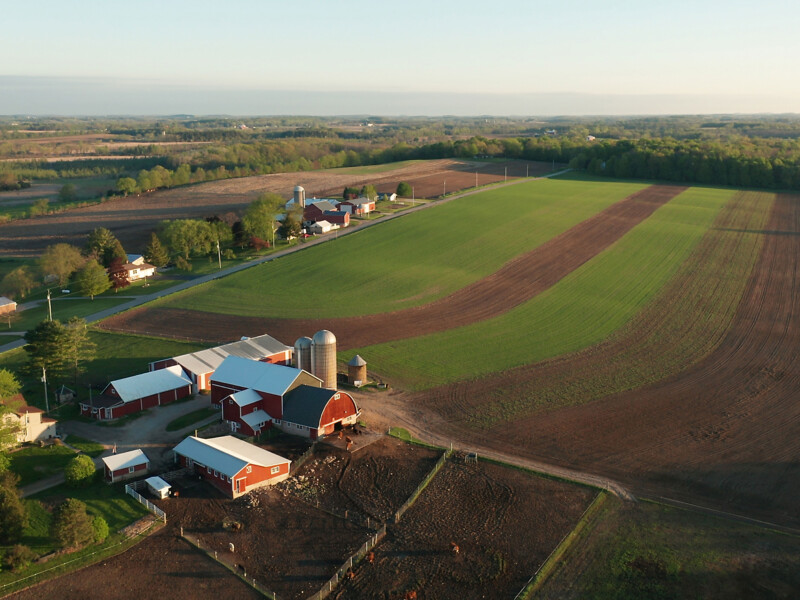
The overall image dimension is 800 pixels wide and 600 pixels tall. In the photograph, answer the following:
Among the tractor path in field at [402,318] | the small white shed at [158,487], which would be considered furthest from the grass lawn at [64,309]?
the small white shed at [158,487]

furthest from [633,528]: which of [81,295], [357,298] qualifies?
[81,295]

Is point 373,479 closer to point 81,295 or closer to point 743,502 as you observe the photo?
point 743,502

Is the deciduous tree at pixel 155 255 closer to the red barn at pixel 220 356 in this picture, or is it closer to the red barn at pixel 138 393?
the red barn at pixel 220 356

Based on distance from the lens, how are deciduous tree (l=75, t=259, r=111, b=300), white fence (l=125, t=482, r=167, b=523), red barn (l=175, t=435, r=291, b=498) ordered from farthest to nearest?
deciduous tree (l=75, t=259, r=111, b=300), red barn (l=175, t=435, r=291, b=498), white fence (l=125, t=482, r=167, b=523)

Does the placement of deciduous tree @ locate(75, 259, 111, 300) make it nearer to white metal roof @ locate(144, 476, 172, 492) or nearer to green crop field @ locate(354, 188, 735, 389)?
green crop field @ locate(354, 188, 735, 389)

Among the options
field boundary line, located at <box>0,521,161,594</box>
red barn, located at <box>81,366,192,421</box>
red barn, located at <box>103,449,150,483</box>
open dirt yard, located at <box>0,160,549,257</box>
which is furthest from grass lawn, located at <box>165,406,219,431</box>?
open dirt yard, located at <box>0,160,549,257</box>

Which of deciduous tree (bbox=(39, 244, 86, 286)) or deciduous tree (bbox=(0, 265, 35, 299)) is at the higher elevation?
deciduous tree (bbox=(39, 244, 86, 286))

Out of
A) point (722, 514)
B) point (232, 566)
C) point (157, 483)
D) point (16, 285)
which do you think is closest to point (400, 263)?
point (16, 285)
